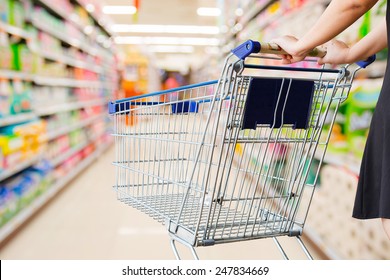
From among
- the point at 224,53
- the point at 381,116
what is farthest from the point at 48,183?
the point at 224,53

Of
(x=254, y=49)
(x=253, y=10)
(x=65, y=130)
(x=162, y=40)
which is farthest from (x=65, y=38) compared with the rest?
(x=162, y=40)

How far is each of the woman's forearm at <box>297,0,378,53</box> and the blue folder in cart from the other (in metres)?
0.16

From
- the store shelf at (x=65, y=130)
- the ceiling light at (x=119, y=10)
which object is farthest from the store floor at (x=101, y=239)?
A: the ceiling light at (x=119, y=10)

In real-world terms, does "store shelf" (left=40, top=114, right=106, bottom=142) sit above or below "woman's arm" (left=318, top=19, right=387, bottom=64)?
below

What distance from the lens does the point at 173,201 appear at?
5.49ft

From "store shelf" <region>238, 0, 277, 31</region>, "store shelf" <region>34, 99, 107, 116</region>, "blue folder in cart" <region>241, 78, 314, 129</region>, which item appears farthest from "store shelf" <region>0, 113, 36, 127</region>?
"store shelf" <region>238, 0, 277, 31</region>

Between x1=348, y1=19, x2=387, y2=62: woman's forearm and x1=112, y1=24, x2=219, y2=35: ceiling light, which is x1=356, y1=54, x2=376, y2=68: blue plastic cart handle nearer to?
x1=348, y1=19, x2=387, y2=62: woman's forearm

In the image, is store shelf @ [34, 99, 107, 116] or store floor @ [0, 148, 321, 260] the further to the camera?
store shelf @ [34, 99, 107, 116]

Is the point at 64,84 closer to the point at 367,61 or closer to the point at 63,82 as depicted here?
the point at 63,82

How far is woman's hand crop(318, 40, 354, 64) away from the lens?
127cm

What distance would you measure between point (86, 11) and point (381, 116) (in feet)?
19.1

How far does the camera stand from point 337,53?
128 centimetres

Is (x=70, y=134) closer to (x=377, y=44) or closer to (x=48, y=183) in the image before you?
(x=48, y=183)

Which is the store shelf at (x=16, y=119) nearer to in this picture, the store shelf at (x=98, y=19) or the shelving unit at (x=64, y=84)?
the shelving unit at (x=64, y=84)
